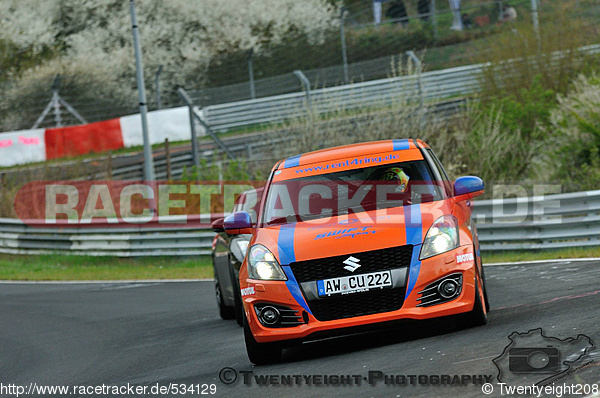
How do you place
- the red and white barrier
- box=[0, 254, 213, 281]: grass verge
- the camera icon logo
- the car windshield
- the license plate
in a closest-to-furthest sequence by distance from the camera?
1. the camera icon logo
2. the license plate
3. the car windshield
4. box=[0, 254, 213, 281]: grass verge
5. the red and white barrier

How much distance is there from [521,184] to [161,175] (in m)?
12.0

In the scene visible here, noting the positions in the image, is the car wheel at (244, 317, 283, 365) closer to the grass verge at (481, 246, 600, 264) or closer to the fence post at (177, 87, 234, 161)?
the grass verge at (481, 246, 600, 264)

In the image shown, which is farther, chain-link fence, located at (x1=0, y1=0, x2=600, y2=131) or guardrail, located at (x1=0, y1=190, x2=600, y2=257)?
chain-link fence, located at (x1=0, y1=0, x2=600, y2=131)

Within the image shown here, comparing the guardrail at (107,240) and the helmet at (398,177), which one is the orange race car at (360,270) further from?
the guardrail at (107,240)

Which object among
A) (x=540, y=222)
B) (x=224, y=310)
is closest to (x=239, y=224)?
(x=224, y=310)

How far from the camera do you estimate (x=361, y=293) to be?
746 centimetres

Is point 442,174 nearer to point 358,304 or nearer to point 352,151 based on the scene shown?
point 352,151

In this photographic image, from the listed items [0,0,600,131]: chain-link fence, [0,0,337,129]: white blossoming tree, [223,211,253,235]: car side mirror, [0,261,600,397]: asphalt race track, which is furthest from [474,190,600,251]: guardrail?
[0,0,337,129]: white blossoming tree

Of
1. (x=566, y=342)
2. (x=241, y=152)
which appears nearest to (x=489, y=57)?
(x=241, y=152)

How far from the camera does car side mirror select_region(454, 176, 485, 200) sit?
8.45 metres

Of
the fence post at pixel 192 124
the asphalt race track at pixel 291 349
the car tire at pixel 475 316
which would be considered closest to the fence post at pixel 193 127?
the fence post at pixel 192 124

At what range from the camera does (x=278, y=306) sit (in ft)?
25.0

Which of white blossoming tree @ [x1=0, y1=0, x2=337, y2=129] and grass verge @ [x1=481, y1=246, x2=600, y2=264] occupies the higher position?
white blossoming tree @ [x1=0, y1=0, x2=337, y2=129]

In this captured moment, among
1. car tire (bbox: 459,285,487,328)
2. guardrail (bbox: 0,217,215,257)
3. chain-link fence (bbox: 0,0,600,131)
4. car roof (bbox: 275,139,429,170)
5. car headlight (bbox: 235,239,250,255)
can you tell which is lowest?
guardrail (bbox: 0,217,215,257)
